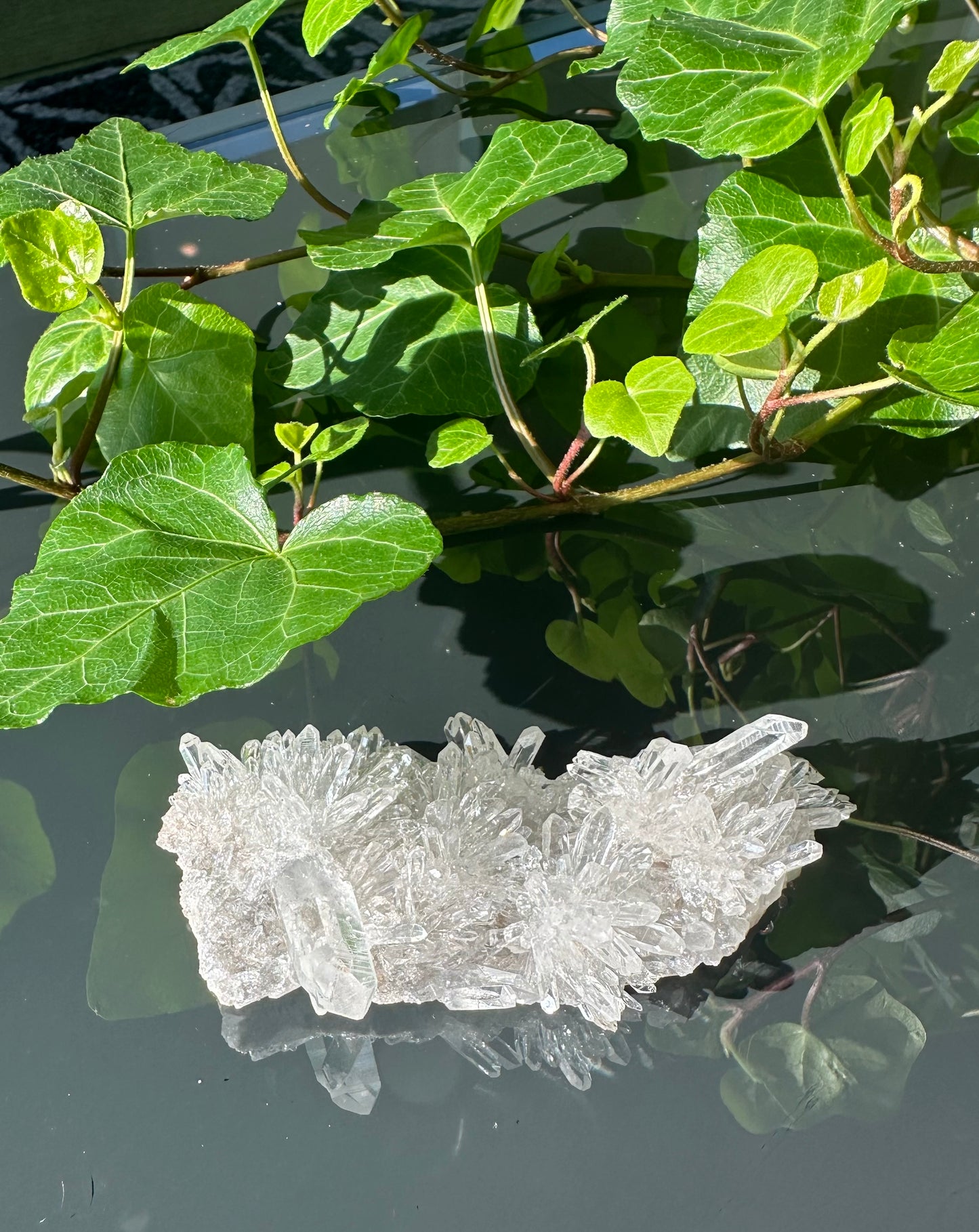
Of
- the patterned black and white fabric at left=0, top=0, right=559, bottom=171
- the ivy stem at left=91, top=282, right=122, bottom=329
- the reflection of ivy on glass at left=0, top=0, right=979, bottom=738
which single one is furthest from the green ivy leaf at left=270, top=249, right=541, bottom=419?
the patterned black and white fabric at left=0, top=0, right=559, bottom=171

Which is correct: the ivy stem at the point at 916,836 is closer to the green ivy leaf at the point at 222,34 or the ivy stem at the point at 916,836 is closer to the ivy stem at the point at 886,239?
the ivy stem at the point at 886,239

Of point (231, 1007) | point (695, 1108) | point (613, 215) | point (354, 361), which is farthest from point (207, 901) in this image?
point (613, 215)

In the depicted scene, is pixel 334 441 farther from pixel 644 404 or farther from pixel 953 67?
pixel 953 67

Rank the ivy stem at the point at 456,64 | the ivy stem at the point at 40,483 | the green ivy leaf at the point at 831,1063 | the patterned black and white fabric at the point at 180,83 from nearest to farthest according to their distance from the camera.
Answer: the green ivy leaf at the point at 831,1063
the ivy stem at the point at 40,483
the ivy stem at the point at 456,64
the patterned black and white fabric at the point at 180,83

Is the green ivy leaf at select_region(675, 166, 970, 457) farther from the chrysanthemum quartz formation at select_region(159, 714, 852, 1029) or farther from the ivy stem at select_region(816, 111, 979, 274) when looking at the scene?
the chrysanthemum quartz formation at select_region(159, 714, 852, 1029)

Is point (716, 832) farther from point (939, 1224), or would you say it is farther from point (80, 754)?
point (80, 754)

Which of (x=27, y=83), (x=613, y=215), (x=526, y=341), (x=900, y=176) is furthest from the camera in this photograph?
(x=27, y=83)

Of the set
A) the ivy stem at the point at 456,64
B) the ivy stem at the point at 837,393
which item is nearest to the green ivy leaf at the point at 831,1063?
the ivy stem at the point at 837,393
